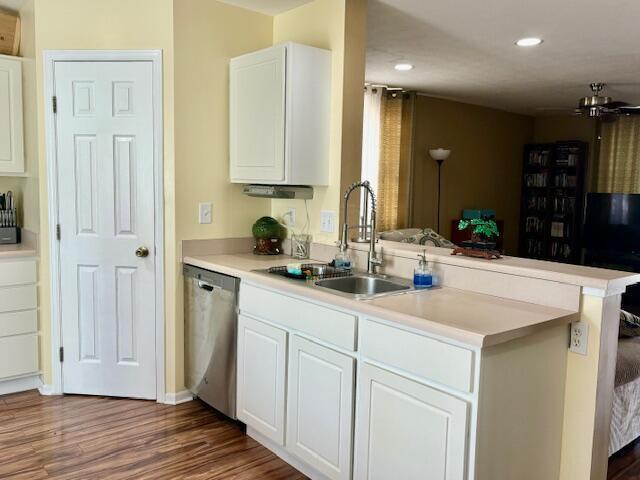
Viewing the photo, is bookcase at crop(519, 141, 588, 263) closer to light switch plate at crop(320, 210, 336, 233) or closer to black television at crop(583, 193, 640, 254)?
black television at crop(583, 193, 640, 254)

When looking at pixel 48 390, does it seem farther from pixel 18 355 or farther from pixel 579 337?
pixel 579 337

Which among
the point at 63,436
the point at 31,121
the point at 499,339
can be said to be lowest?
the point at 63,436

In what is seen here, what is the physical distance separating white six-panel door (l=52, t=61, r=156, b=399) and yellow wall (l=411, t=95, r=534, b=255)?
3742mm

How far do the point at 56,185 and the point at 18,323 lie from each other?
2.90ft

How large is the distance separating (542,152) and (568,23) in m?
4.29

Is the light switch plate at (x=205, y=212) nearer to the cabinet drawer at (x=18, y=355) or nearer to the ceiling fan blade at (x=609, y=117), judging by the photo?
the cabinet drawer at (x=18, y=355)

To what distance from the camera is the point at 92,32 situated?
10.2 feet

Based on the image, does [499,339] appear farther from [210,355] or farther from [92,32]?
[92,32]

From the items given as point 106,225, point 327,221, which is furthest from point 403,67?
point 106,225

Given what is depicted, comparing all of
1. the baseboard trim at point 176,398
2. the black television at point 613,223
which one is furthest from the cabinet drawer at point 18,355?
the black television at point 613,223

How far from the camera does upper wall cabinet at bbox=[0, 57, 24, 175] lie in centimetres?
331

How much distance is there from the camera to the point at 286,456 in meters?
2.62

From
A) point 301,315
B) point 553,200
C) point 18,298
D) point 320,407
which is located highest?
point 553,200

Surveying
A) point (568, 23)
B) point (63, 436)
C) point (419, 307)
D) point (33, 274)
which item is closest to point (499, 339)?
point (419, 307)
